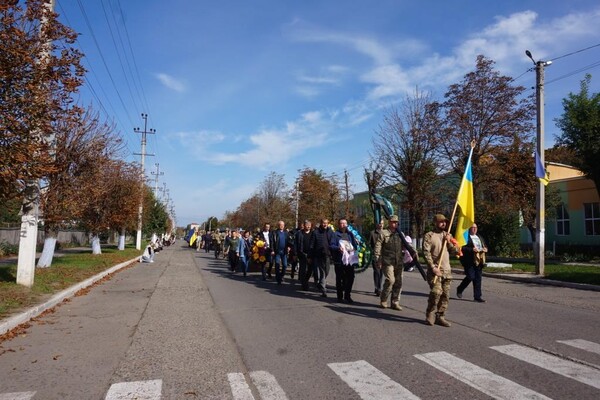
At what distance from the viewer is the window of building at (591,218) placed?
101 ft

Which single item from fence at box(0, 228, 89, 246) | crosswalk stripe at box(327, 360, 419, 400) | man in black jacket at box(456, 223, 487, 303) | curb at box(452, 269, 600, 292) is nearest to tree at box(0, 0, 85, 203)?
crosswalk stripe at box(327, 360, 419, 400)

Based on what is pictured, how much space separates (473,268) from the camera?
11102 millimetres

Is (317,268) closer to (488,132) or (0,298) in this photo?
(0,298)

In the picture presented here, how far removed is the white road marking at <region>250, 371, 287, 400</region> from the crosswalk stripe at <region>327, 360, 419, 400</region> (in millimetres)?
750

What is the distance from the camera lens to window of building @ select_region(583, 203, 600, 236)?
101ft

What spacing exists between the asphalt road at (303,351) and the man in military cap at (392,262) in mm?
384

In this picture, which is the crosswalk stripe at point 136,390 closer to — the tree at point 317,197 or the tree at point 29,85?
the tree at point 29,85

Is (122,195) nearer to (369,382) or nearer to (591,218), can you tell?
(369,382)

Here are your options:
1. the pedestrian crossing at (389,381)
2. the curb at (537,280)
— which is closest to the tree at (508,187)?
A: the curb at (537,280)

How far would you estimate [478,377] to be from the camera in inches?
209

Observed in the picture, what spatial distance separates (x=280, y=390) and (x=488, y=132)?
23.6m

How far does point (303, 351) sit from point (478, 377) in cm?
228

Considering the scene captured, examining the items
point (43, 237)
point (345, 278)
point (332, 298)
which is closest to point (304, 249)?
point (332, 298)

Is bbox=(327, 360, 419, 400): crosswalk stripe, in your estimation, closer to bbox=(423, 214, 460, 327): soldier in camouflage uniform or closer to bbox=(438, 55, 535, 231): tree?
bbox=(423, 214, 460, 327): soldier in camouflage uniform
